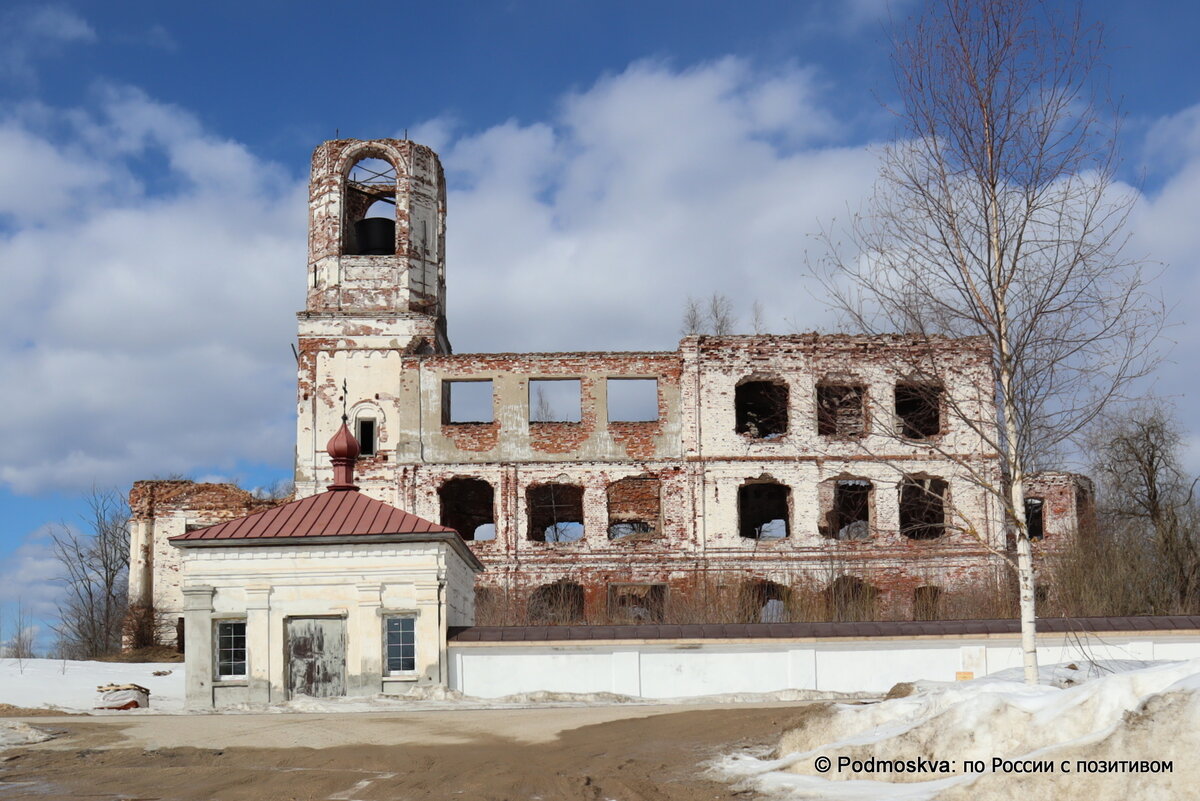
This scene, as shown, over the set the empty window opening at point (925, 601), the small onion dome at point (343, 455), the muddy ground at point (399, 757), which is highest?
the small onion dome at point (343, 455)

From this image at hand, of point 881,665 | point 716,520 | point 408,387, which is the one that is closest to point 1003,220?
point 881,665

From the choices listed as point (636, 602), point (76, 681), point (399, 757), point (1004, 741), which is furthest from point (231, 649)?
point (636, 602)

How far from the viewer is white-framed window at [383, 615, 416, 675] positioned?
18172 mm

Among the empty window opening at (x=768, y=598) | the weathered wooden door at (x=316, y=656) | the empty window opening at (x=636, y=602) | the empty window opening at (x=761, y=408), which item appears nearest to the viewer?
the weathered wooden door at (x=316, y=656)

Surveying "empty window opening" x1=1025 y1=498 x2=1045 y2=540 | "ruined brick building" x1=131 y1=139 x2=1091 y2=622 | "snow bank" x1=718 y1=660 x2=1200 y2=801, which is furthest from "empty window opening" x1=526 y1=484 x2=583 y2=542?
"snow bank" x1=718 y1=660 x2=1200 y2=801

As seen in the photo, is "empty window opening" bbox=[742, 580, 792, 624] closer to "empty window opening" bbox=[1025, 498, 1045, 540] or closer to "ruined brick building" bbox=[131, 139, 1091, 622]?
"ruined brick building" bbox=[131, 139, 1091, 622]

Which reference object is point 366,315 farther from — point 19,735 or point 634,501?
point 19,735

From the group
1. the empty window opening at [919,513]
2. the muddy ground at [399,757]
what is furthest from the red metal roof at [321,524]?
the empty window opening at [919,513]

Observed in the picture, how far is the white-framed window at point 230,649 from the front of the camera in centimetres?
1822

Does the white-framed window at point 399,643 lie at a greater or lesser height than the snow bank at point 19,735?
greater

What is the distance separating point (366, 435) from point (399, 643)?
14625mm

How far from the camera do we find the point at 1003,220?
477 inches

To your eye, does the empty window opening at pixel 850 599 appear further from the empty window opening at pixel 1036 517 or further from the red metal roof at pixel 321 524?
the red metal roof at pixel 321 524

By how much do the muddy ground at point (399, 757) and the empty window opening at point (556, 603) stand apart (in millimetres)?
14556
